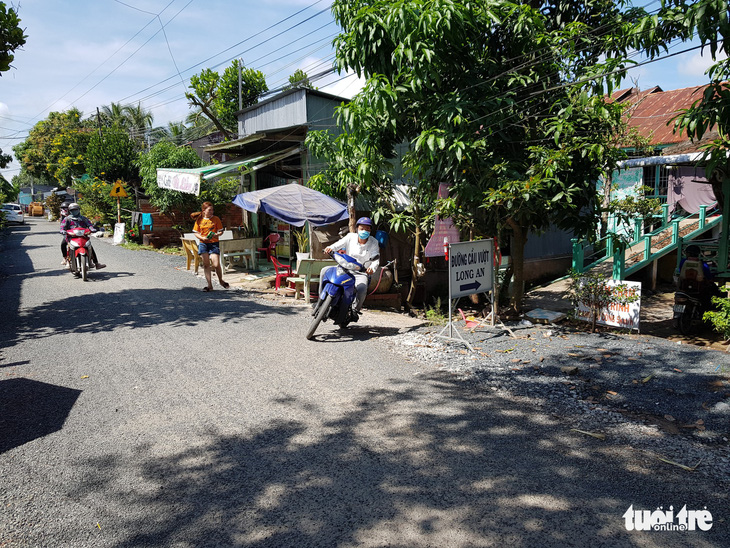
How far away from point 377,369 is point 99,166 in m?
25.0

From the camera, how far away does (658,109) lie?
739 inches

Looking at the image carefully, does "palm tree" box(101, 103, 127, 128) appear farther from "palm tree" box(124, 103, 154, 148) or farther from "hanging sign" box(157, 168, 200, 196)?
"hanging sign" box(157, 168, 200, 196)

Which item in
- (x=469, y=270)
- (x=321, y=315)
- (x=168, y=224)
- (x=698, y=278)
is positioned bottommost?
(x=321, y=315)

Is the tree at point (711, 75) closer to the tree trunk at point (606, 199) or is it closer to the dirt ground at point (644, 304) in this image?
the tree trunk at point (606, 199)

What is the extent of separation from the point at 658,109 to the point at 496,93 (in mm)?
14464

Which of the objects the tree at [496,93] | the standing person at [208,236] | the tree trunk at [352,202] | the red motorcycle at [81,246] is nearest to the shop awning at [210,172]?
the red motorcycle at [81,246]

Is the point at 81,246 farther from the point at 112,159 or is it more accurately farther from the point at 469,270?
the point at 112,159

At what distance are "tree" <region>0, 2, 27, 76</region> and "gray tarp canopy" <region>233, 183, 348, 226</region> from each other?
4.56 meters

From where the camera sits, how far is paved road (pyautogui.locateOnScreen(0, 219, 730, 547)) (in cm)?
280

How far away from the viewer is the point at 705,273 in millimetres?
8906

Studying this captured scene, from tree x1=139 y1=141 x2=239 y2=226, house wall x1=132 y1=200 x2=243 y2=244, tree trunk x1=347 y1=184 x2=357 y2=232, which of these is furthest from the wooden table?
house wall x1=132 y1=200 x2=243 y2=244

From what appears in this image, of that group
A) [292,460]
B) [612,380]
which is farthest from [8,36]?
[612,380]

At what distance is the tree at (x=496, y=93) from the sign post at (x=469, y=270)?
2.18 feet

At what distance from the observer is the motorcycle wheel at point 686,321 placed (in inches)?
358
